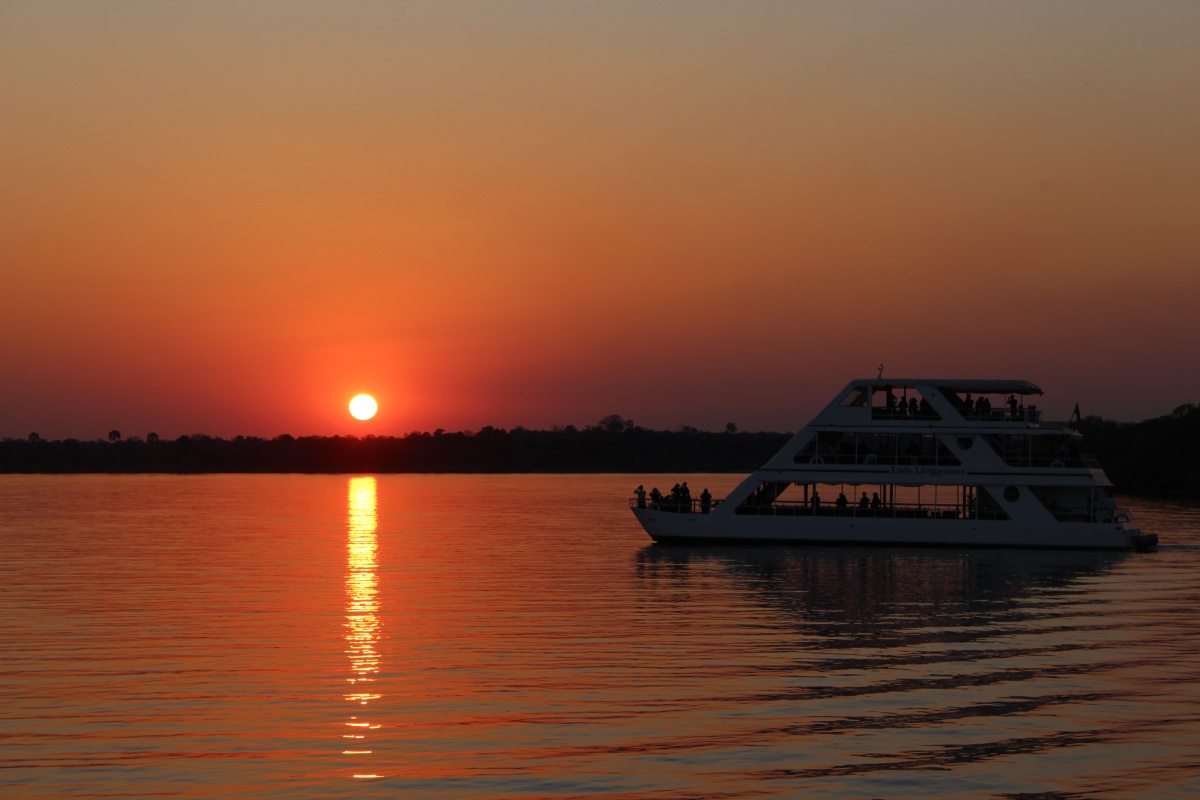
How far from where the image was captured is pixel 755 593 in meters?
38.5

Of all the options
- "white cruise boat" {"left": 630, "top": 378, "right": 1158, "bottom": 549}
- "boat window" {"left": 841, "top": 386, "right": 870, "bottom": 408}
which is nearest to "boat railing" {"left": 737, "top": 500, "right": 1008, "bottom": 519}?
"white cruise boat" {"left": 630, "top": 378, "right": 1158, "bottom": 549}

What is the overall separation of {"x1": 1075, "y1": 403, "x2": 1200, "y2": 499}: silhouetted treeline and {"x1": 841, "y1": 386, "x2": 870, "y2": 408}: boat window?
79747mm

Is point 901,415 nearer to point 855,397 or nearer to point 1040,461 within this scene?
point 855,397

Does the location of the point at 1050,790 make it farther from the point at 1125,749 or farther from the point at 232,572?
the point at 232,572

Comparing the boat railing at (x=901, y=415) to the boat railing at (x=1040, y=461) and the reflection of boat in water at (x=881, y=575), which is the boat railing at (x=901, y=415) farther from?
the reflection of boat in water at (x=881, y=575)

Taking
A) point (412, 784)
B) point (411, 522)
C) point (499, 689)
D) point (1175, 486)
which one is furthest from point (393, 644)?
point (1175, 486)

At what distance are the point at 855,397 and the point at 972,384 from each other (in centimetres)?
461

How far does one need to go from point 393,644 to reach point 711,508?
29158mm

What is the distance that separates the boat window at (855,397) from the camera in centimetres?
5403

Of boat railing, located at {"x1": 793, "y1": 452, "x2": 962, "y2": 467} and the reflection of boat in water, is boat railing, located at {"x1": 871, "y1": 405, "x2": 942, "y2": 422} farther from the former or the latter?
the reflection of boat in water

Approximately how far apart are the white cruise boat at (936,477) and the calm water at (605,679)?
3174mm

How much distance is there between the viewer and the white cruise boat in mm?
52469

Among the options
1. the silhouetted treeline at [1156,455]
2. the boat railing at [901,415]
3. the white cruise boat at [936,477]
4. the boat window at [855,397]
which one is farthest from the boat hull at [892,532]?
the silhouetted treeline at [1156,455]

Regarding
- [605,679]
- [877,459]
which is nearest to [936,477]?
[877,459]
